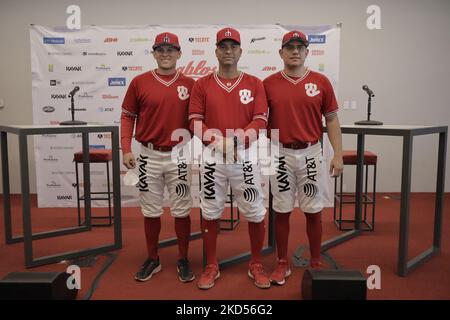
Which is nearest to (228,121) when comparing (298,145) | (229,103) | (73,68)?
(229,103)

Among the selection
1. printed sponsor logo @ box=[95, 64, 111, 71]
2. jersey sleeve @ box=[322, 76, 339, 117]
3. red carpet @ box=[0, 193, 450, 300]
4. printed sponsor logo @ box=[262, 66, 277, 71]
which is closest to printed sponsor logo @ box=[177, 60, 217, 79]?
printed sponsor logo @ box=[262, 66, 277, 71]

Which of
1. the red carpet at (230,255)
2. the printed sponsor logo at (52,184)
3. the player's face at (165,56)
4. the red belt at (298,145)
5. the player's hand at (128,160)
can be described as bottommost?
the red carpet at (230,255)

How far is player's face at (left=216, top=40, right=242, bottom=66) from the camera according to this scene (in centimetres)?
211

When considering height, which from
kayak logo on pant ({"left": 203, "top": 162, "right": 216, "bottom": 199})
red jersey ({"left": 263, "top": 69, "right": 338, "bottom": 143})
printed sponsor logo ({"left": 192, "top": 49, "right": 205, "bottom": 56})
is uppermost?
printed sponsor logo ({"left": 192, "top": 49, "right": 205, "bottom": 56})

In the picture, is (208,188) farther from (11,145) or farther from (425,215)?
(11,145)

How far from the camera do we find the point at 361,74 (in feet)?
15.6

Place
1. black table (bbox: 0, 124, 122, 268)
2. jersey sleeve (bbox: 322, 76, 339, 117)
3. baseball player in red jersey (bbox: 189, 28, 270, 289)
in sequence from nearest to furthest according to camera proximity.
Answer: baseball player in red jersey (bbox: 189, 28, 270, 289) < jersey sleeve (bbox: 322, 76, 339, 117) < black table (bbox: 0, 124, 122, 268)

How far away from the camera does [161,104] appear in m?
2.24

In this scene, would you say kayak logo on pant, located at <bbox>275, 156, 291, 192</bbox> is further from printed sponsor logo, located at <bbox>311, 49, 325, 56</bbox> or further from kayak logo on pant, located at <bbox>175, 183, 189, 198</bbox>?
printed sponsor logo, located at <bbox>311, 49, 325, 56</bbox>

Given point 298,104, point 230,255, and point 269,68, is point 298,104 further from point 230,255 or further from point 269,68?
point 269,68

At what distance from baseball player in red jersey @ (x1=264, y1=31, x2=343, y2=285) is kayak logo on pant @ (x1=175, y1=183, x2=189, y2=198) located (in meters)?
0.55

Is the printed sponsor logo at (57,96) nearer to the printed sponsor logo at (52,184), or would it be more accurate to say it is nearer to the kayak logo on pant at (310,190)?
the printed sponsor logo at (52,184)

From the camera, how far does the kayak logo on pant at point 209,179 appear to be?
216 centimetres

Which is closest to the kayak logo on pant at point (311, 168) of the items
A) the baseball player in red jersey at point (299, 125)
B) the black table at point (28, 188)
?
the baseball player in red jersey at point (299, 125)
